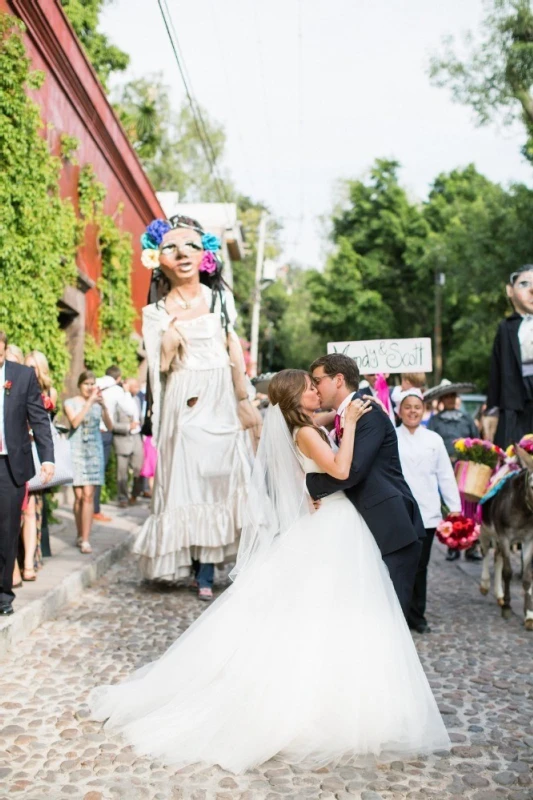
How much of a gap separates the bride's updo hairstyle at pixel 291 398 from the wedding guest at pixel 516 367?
4030 mm

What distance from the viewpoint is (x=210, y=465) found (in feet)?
24.0

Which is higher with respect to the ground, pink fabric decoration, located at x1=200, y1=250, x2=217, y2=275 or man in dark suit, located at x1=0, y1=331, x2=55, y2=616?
pink fabric decoration, located at x1=200, y1=250, x2=217, y2=275

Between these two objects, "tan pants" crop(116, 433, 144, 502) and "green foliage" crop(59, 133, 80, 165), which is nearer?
"green foliage" crop(59, 133, 80, 165)

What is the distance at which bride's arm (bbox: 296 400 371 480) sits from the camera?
400 centimetres

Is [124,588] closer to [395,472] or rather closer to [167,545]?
[167,545]

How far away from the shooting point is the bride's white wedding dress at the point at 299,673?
3.76 m

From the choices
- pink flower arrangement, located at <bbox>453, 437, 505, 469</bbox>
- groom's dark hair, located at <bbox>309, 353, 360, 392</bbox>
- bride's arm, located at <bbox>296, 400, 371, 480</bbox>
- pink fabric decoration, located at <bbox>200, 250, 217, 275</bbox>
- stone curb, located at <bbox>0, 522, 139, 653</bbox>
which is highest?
pink fabric decoration, located at <bbox>200, 250, 217, 275</bbox>

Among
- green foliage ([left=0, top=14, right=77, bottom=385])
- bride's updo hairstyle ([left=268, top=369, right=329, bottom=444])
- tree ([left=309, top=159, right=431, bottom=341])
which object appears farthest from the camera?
tree ([left=309, top=159, right=431, bottom=341])

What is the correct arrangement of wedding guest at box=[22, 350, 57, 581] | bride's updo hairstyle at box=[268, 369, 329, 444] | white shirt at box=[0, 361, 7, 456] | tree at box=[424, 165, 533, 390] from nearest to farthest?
bride's updo hairstyle at box=[268, 369, 329, 444] → white shirt at box=[0, 361, 7, 456] → wedding guest at box=[22, 350, 57, 581] → tree at box=[424, 165, 533, 390]

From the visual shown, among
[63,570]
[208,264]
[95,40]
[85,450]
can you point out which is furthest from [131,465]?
[95,40]

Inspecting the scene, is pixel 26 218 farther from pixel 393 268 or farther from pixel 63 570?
pixel 393 268

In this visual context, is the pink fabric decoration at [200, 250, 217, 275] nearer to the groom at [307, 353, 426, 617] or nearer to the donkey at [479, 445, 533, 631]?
the donkey at [479, 445, 533, 631]

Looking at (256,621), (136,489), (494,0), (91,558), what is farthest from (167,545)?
(494,0)

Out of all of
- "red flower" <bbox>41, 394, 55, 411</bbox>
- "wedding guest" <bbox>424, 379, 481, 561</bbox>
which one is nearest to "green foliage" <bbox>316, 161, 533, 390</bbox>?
"wedding guest" <bbox>424, 379, 481, 561</bbox>
